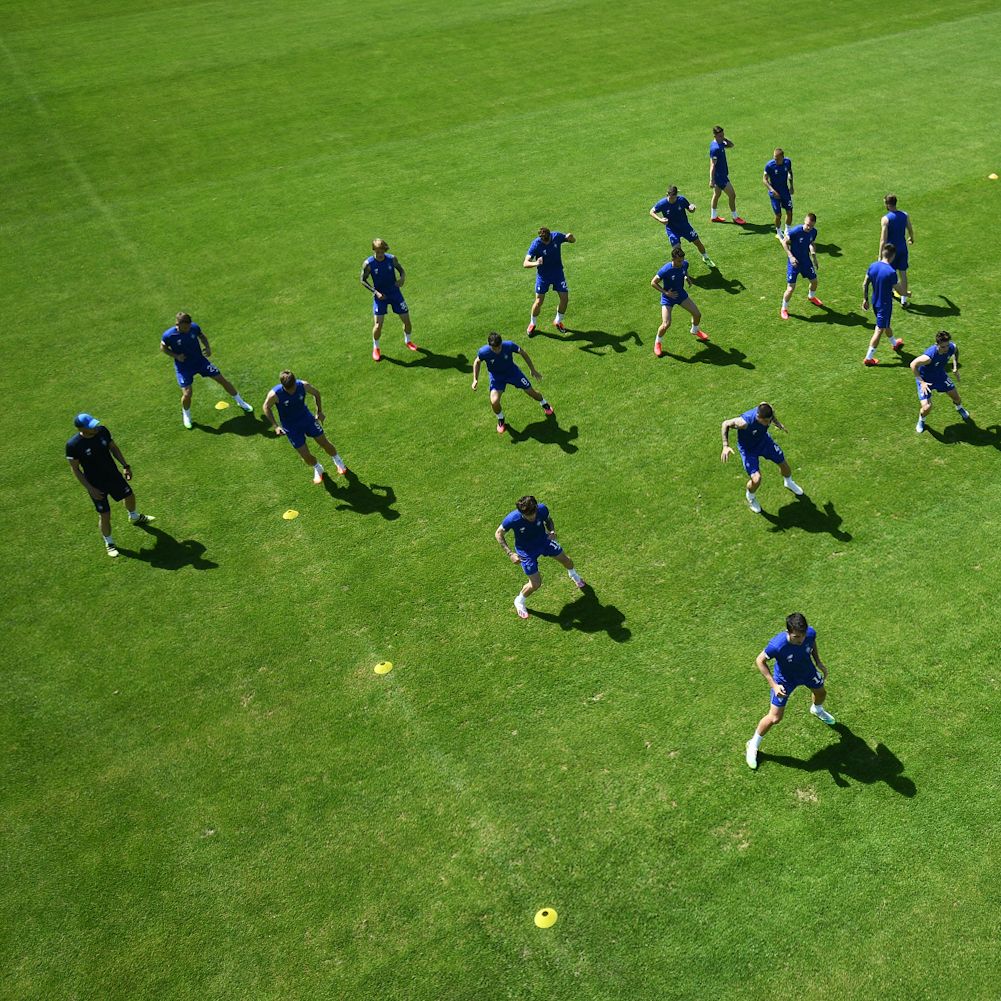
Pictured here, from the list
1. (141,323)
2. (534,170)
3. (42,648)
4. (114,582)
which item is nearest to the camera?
(42,648)

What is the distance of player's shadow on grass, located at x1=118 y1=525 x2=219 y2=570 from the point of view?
13953mm

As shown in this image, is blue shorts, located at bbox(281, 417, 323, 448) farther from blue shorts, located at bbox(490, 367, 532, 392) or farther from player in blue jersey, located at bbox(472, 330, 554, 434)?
blue shorts, located at bbox(490, 367, 532, 392)

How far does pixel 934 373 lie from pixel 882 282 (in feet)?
8.13

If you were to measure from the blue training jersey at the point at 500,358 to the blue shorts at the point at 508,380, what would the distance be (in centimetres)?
4

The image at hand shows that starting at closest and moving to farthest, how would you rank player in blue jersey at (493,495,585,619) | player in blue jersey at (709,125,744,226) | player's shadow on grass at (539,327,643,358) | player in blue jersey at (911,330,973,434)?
player in blue jersey at (493,495,585,619) < player in blue jersey at (911,330,973,434) < player's shadow on grass at (539,327,643,358) < player in blue jersey at (709,125,744,226)

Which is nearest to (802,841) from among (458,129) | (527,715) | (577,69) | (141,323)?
(527,715)

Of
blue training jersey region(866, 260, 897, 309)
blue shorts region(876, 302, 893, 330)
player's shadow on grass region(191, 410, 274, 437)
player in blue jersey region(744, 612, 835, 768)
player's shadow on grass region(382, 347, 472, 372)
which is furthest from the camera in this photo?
player's shadow on grass region(382, 347, 472, 372)

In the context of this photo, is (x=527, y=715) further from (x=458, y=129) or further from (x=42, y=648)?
(x=458, y=129)

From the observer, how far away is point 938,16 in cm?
3591

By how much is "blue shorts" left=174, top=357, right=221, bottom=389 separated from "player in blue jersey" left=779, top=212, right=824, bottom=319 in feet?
38.1

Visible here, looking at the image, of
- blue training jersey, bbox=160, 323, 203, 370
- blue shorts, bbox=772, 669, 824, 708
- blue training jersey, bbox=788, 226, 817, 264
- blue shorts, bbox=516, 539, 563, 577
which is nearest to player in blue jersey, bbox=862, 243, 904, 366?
blue training jersey, bbox=788, 226, 817, 264

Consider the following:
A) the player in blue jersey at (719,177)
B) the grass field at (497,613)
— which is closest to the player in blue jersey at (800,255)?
the grass field at (497,613)

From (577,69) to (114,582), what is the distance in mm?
28424

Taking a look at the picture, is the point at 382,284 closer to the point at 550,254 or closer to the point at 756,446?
the point at 550,254
